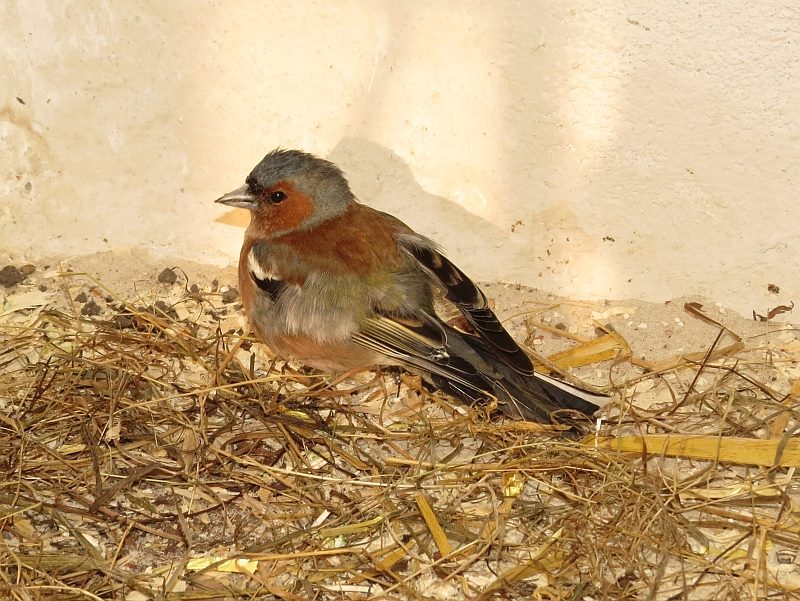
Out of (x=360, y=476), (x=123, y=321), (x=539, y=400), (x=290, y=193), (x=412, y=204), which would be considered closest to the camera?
(x=360, y=476)

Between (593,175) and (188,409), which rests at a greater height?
(593,175)

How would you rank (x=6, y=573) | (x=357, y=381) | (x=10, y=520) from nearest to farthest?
1. (x=6, y=573)
2. (x=10, y=520)
3. (x=357, y=381)

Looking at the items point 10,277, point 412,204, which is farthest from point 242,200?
point 10,277

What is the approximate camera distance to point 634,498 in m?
4.02

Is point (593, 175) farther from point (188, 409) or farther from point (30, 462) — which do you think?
point (30, 462)

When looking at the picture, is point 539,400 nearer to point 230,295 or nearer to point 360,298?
point 360,298

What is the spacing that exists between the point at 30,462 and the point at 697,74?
315cm

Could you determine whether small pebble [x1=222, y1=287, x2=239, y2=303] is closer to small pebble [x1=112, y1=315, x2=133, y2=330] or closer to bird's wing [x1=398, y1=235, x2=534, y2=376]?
small pebble [x1=112, y1=315, x2=133, y2=330]

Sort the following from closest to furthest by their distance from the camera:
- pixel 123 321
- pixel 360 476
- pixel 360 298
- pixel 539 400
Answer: pixel 360 476
pixel 539 400
pixel 360 298
pixel 123 321

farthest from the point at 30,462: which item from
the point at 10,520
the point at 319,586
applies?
the point at 319,586

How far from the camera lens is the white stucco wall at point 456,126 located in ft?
15.7

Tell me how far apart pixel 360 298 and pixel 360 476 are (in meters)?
0.78

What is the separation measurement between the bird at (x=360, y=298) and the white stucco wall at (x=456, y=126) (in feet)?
1.39

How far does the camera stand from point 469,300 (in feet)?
15.3
